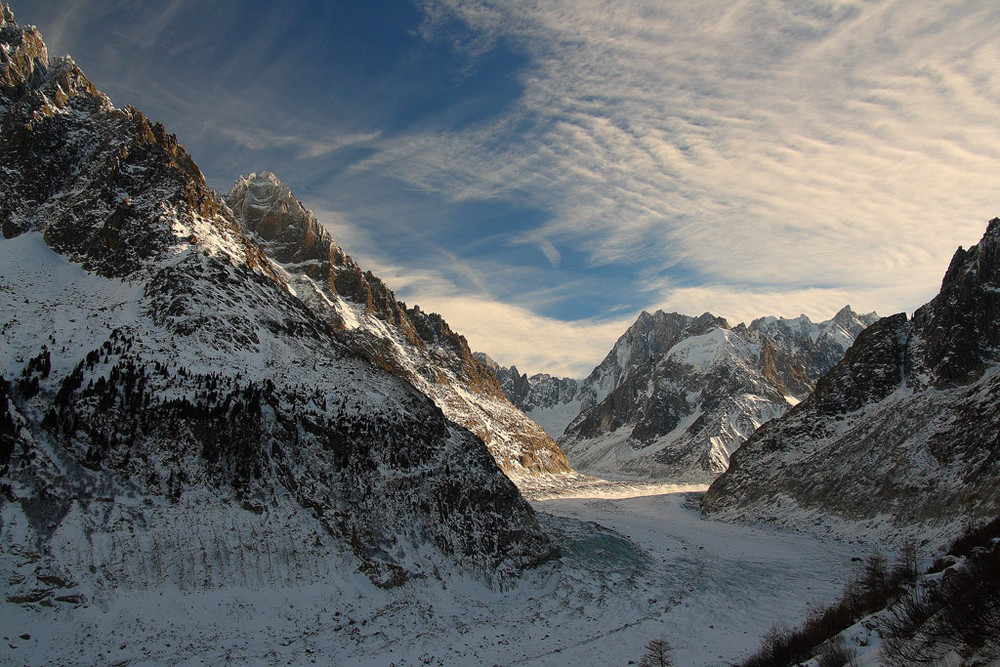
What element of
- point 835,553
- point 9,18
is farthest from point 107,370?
point 9,18

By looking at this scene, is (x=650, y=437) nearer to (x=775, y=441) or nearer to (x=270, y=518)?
(x=775, y=441)

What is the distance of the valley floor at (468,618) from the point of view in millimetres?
22688

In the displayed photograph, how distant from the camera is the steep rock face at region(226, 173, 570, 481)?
103 metres

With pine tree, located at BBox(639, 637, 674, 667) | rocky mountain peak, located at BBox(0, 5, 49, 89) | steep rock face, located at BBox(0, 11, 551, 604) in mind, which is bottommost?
pine tree, located at BBox(639, 637, 674, 667)

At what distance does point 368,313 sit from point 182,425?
84.4 metres

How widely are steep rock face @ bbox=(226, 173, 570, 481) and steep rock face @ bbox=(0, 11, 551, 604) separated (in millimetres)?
46156

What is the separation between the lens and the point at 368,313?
114812 millimetres

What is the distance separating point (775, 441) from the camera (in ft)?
255

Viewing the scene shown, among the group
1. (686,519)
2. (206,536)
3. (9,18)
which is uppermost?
(9,18)

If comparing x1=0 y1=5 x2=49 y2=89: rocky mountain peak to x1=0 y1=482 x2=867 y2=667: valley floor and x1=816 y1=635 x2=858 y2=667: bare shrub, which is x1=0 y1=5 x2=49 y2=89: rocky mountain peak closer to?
x1=0 y1=482 x2=867 y2=667: valley floor

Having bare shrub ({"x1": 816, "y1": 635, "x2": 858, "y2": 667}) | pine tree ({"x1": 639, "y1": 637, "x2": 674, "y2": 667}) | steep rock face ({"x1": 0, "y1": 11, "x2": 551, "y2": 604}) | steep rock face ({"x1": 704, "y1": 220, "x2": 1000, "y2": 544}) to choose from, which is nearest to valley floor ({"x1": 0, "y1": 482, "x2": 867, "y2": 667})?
pine tree ({"x1": 639, "y1": 637, "x2": 674, "y2": 667})

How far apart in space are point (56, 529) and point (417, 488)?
19015mm

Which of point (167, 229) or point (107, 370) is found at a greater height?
point (167, 229)

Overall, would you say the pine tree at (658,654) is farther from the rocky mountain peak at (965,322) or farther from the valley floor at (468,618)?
the rocky mountain peak at (965,322)
